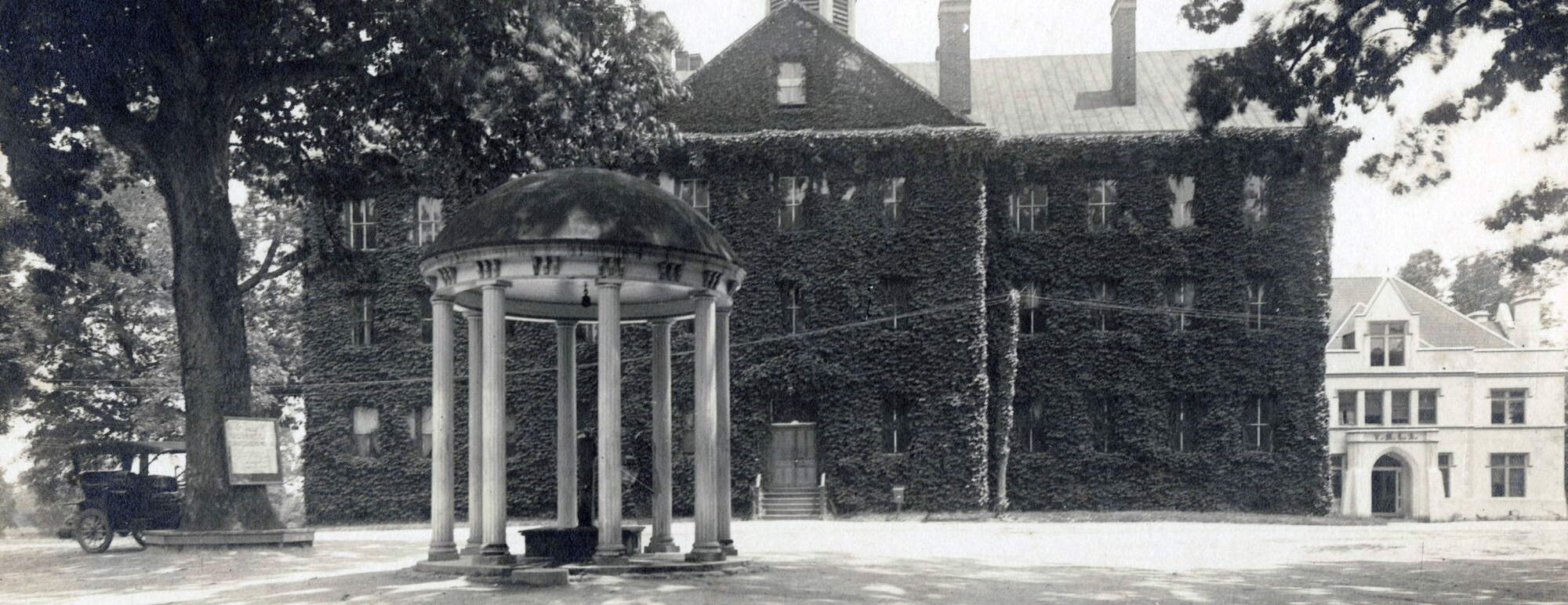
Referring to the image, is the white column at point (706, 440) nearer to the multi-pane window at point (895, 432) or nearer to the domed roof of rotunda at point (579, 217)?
the domed roof of rotunda at point (579, 217)

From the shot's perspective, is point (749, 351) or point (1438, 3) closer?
point (1438, 3)

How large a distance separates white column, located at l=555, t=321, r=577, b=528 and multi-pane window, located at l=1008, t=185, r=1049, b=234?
24631 mm

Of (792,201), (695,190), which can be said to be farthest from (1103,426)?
(695,190)

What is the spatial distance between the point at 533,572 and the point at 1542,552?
17.4m

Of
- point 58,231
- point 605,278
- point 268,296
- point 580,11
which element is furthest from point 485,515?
point 268,296

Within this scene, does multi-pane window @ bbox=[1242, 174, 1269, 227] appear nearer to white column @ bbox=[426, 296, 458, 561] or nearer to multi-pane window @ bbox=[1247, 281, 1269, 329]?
multi-pane window @ bbox=[1247, 281, 1269, 329]

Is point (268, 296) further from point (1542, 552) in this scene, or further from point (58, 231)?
point (1542, 552)

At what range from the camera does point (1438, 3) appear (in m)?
Result: 17.3

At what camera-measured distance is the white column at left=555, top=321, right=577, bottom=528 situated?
58.9ft

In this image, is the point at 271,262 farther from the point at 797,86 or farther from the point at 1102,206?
the point at 1102,206

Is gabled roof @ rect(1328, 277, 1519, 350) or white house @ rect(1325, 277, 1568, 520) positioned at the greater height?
gabled roof @ rect(1328, 277, 1519, 350)

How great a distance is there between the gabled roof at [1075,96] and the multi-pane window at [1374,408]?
14.2 meters

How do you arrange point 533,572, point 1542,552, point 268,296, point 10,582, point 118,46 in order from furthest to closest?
point 268,296
point 1542,552
point 118,46
point 10,582
point 533,572

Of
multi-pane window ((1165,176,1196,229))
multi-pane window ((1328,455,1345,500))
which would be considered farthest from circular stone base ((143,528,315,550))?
multi-pane window ((1328,455,1345,500))
